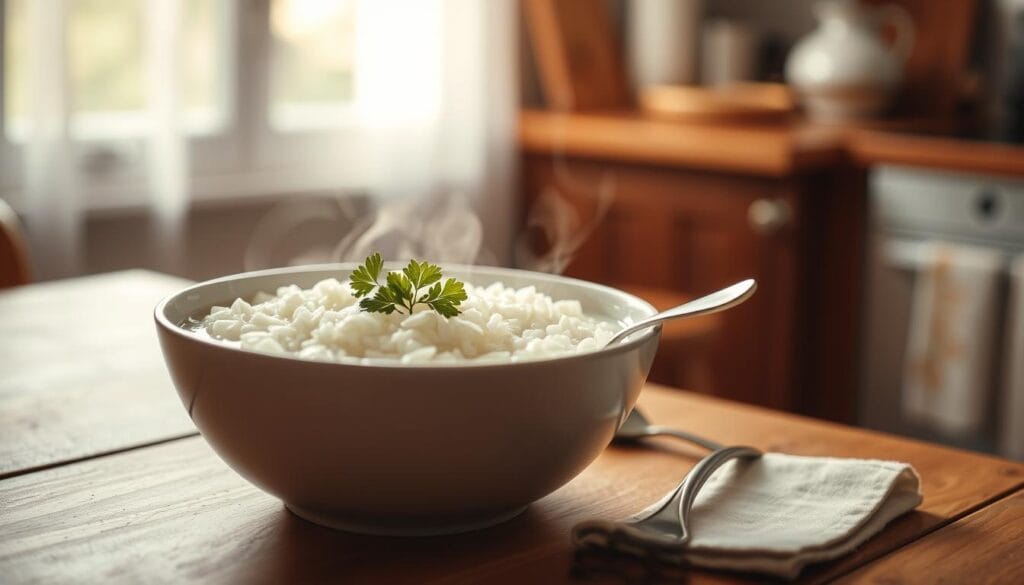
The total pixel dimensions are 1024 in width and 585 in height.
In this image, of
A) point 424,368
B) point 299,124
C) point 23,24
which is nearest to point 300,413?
point 424,368

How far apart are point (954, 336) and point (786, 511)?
1.86 meters

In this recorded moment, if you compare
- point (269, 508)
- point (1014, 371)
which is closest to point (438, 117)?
point (1014, 371)

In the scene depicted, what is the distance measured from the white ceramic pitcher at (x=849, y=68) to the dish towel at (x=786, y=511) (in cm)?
228

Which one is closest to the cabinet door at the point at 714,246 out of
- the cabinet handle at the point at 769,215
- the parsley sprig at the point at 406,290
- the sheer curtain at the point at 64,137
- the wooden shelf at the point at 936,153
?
the cabinet handle at the point at 769,215

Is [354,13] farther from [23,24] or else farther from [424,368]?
[424,368]

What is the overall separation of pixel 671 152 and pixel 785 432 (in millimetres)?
1865

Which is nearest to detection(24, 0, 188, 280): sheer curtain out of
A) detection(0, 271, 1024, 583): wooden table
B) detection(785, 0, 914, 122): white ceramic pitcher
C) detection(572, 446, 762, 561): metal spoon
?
detection(0, 271, 1024, 583): wooden table

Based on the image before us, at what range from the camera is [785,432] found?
1057mm

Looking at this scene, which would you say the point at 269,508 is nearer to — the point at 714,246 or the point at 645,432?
the point at 645,432

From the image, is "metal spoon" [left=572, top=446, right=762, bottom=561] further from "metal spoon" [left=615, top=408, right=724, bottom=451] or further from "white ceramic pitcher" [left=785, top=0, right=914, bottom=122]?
"white ceramic pitcher" [left=785, top=0, right=914, bottom=122]

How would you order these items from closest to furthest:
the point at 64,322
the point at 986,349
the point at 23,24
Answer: the point at 64,322
the point at 23,24
the point at 986,349

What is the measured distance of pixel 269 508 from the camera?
83cm

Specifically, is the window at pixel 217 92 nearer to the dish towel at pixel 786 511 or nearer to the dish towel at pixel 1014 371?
the dish towel at pixel 1014 371

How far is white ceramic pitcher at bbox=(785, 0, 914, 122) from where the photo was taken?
10.0 feet
